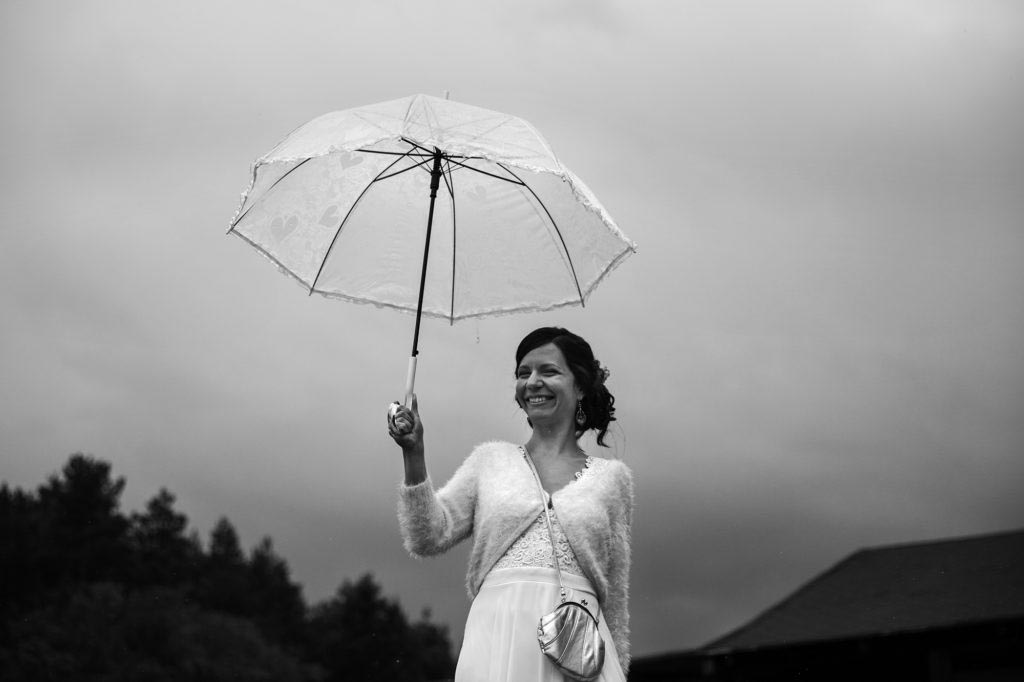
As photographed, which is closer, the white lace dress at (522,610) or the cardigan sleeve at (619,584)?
the white lace dress at (522,610)

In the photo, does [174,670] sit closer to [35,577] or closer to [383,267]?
[35,577]

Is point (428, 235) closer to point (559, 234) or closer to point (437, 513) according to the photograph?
point (559, 234)

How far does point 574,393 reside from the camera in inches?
138

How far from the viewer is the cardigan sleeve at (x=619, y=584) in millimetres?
3260

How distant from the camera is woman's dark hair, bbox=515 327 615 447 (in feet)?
11.6

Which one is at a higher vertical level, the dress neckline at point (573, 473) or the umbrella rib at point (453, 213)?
the umbrella rib at point (453, 213)

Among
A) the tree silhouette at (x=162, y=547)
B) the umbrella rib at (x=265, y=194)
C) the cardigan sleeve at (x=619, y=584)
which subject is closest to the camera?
the cardigan sleeve at (x=619, y=584)

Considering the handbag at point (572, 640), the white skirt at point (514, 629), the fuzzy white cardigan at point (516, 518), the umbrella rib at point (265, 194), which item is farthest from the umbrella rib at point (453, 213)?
the handbag at point (572, 640)

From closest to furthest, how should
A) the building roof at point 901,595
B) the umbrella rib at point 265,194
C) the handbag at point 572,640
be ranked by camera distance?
the handbag at point 572,640
the umbrella rib at point 265,194
the building roof at point 901,595

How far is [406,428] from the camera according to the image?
119 inches

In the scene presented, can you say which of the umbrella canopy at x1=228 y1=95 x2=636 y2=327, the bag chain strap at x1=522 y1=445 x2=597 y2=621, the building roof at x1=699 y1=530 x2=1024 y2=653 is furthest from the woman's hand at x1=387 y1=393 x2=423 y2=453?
the building roof at x1=699 y1=530 x2=1024 y2=653

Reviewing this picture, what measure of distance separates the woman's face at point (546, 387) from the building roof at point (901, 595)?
1186 centimetres

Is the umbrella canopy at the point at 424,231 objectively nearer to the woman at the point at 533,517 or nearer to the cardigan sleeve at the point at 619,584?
the woman at the point at 533,517

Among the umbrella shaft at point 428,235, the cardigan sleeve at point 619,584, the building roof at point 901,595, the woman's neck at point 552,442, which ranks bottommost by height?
the cardigan sleeve at point 619,584
